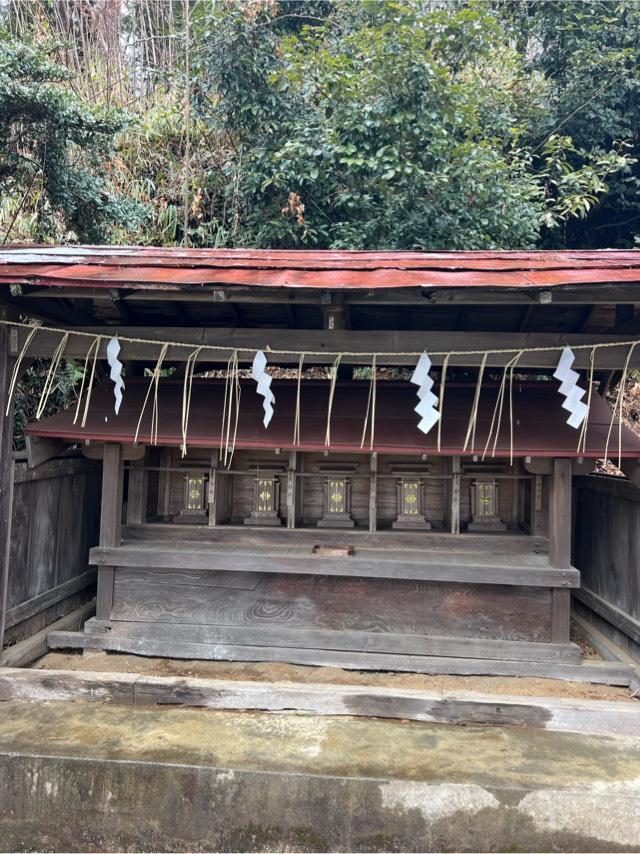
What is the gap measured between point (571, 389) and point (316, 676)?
2.84 m

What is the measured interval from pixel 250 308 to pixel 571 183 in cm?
666

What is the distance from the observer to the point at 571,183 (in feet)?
27.5

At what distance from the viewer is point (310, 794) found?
9.08 ft

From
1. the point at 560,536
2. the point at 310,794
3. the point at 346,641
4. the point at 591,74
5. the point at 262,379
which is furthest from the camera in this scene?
the point at 591,74

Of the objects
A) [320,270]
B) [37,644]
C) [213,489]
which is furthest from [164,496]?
[320,270]

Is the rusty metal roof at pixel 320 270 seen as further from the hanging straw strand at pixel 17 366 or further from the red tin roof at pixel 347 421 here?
the red tin roof at pixel 347 421

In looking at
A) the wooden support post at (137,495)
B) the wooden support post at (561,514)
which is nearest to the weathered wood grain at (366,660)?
the wooden support post at (561,514)

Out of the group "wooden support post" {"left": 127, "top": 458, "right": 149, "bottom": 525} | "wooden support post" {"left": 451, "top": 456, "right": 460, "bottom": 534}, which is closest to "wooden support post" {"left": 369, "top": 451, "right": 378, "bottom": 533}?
"wooden support post" {"left": 451, "top": 456, "right": 460, "bottom": 534}

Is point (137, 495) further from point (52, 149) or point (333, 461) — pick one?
point (52, 149)

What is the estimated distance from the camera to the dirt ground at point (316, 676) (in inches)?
154

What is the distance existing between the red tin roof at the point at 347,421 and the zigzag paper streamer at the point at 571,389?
0.45 metres

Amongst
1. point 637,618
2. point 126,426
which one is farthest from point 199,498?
point 637,618

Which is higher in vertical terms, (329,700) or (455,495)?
(455,495)

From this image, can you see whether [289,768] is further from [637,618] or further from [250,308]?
[250,308]
